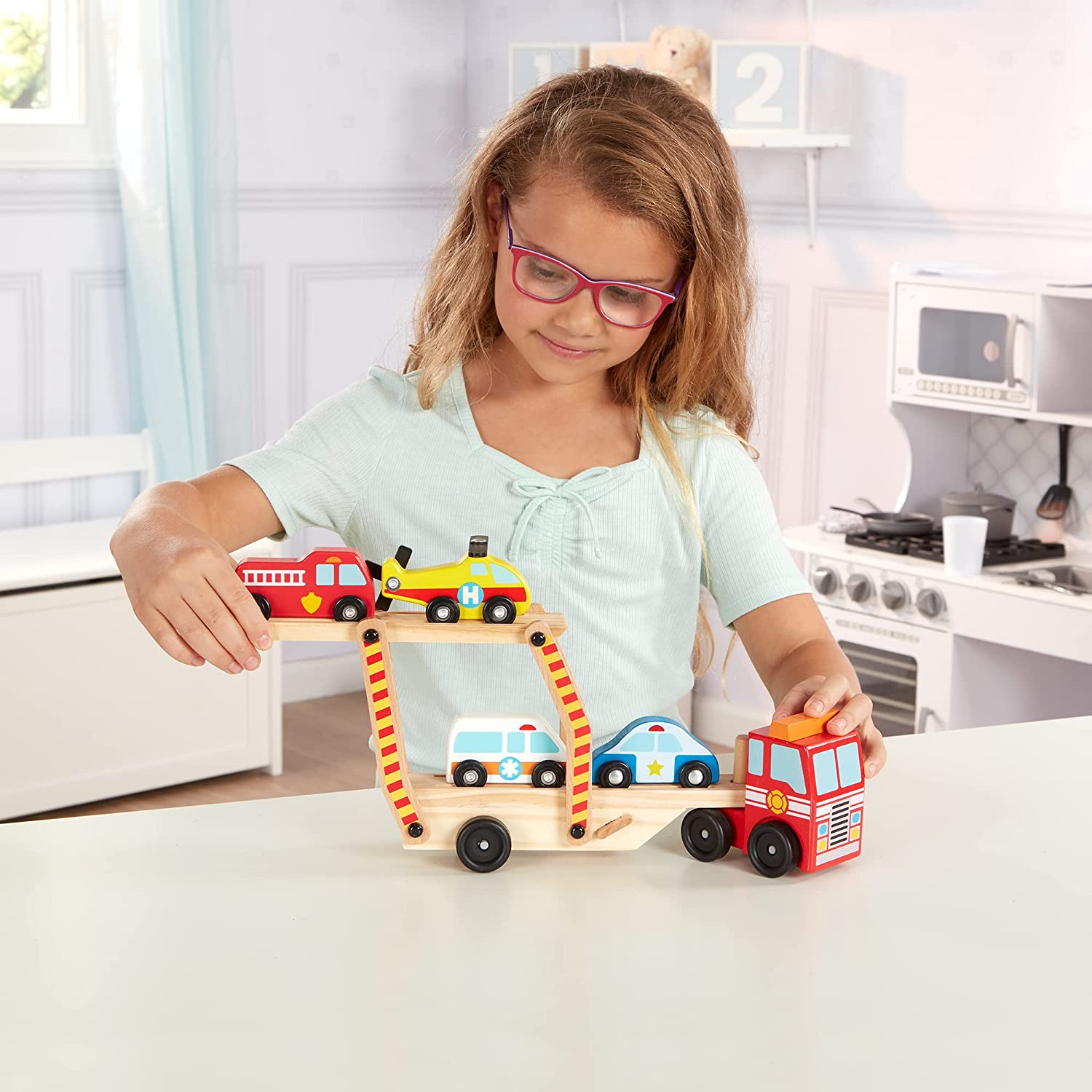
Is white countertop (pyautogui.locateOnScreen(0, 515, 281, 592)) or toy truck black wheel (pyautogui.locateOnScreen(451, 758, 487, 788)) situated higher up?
toy truck black wheel (pyautogui.locateOnScreen(451, 758, 487, 788))

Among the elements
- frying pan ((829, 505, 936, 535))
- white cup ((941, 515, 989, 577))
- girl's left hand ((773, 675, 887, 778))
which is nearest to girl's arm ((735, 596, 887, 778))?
girl's left hand ((773, 675, 887, 778))

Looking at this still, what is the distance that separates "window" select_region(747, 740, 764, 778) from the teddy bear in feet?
9.82

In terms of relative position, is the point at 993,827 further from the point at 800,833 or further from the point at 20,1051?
the point at 20,1051

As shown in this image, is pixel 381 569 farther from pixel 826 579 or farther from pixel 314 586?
pixel 826 579

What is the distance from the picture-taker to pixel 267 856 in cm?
113

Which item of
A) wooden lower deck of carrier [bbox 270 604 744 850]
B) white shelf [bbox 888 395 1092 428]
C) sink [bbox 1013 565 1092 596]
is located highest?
white shelf [bbox 888 395 1092 428]

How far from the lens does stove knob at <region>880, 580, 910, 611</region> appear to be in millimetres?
3297

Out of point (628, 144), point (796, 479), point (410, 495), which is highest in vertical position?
point (628, 144)

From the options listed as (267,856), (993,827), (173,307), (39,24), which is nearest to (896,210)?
(173,307)

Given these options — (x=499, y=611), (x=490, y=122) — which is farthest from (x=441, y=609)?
(x=490, y=122)

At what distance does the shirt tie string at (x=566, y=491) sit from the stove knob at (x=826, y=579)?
2.07 meters

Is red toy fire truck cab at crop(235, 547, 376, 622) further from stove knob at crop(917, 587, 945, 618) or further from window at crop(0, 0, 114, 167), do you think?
window at crop(0, 0, 114, 167)

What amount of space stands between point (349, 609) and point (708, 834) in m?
0.31

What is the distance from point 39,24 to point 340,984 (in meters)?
3.67
